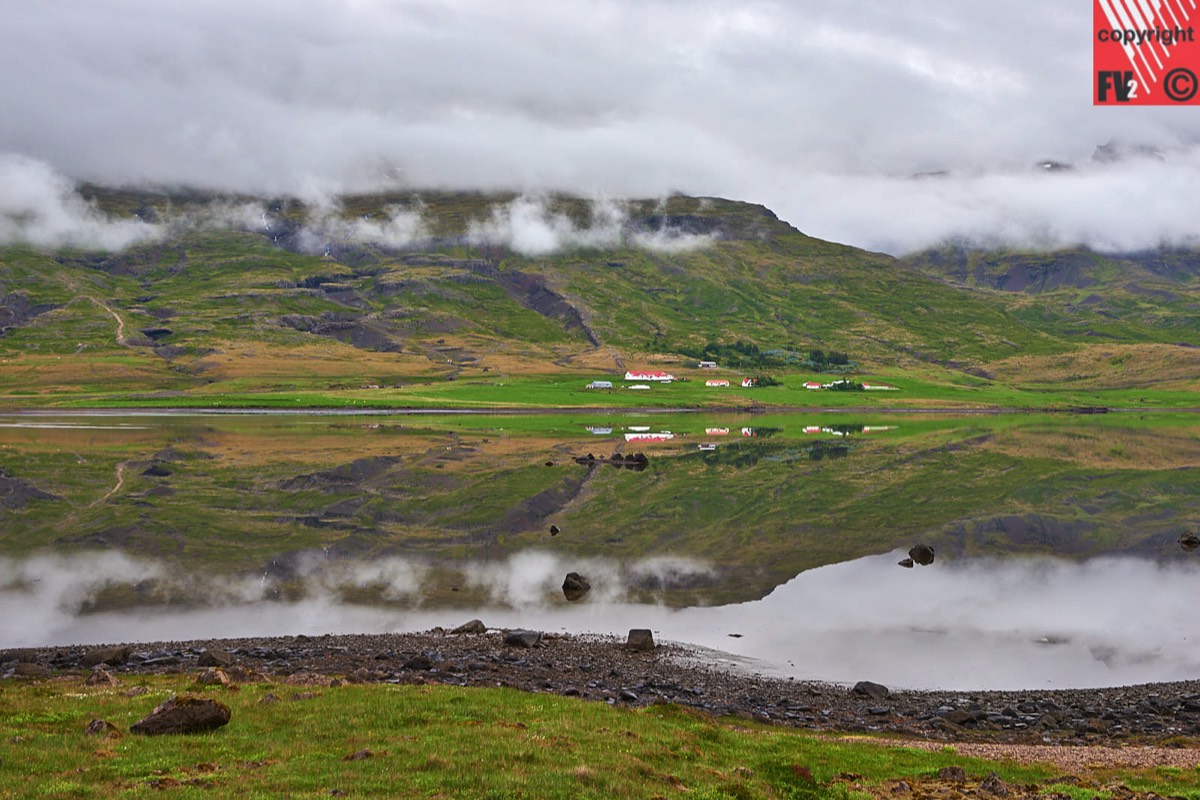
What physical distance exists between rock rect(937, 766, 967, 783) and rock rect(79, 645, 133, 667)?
29.3 meters

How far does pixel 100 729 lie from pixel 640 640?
22.1m

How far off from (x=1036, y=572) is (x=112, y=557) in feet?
194

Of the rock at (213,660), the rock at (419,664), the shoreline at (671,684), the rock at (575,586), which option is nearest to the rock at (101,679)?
the shoreline at (671,684)

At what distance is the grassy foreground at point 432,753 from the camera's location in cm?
1831

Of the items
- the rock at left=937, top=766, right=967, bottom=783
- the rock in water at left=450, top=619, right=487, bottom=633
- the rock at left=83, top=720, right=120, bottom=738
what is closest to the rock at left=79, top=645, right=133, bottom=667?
the rock at left=83, top=720, right=120, bottom=738

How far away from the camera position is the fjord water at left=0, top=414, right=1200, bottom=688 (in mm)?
42469

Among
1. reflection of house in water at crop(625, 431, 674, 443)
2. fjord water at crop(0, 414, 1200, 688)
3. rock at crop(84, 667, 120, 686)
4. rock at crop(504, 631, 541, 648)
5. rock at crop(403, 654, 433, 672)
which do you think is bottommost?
reflection of house in water at crop(625, 431, 674, 443)

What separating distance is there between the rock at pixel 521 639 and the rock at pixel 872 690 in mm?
13485

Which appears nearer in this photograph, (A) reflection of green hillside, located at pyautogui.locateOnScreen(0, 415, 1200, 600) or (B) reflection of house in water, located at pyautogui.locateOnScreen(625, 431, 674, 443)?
(A) reflection of green hillside, located at pyautogui.locateOnScreen(0, 415, 1200, 600)

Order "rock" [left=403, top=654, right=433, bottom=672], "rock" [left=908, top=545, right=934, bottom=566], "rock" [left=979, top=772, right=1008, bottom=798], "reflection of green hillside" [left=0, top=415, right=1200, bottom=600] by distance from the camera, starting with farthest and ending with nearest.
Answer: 1. "reflection of green hillside" [left=0, top=415, right=1200, bottom=600]
2. "rock" [left=908, top=545, right=934, bottom=566]
3. "rock" [left=403, top=654, right=433, bottom=672]
4. "rock" [left=979, top=772, right=1008, bottom=798]

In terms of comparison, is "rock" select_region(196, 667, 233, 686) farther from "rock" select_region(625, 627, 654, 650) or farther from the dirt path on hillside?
the dirt path on hillside

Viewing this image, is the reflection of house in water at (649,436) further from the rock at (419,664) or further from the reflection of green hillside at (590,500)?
the rock at (419,664)

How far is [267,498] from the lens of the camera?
82.8 meters

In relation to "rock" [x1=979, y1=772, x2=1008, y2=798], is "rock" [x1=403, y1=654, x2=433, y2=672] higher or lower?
lower
